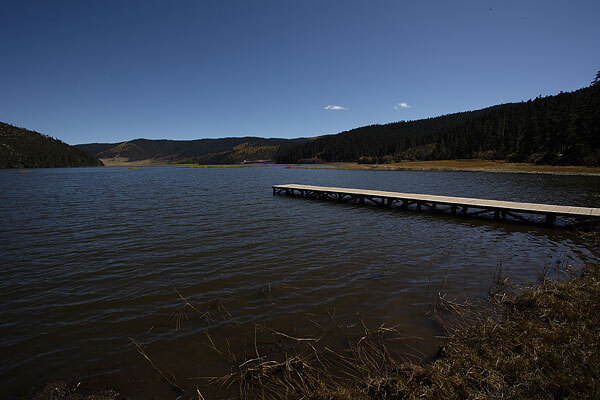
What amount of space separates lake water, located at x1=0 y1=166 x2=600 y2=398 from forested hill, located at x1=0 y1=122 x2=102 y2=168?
175 meters

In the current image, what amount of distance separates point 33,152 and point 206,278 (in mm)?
200807

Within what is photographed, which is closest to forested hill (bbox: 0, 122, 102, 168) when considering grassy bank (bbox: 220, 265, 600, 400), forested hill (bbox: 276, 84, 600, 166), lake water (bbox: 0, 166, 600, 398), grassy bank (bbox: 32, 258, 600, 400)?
forested hill (bbox: 276, 84, 600, 166)

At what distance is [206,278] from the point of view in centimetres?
925

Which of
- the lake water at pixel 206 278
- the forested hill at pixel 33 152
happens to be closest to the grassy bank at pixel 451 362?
Answer: the lake water at pixel 206 278

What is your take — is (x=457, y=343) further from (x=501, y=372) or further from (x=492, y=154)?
(x=492, y=154)

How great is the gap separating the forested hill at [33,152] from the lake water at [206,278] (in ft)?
575

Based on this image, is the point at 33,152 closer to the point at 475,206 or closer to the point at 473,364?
the point at 475,206

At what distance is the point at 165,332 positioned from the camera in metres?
6.38

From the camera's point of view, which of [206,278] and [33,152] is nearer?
[206,278]

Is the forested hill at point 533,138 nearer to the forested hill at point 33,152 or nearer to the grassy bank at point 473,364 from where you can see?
the grassy bank at point 473,364

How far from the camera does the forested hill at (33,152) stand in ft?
462

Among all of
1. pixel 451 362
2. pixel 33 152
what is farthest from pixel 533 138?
pixel 33 152

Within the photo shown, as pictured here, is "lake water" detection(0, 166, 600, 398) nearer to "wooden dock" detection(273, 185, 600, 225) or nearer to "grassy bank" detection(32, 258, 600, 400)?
"grassy bank" detection(32, 258, 600, 400)

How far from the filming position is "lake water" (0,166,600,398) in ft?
18.7
